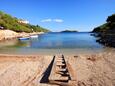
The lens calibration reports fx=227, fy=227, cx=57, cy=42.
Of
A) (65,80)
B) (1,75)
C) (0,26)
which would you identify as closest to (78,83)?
(65,80)

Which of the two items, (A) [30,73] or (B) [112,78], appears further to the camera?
(A) [30,73]

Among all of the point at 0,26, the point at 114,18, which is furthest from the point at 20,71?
the point at 0,26

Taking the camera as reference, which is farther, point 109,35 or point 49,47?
point 109,35

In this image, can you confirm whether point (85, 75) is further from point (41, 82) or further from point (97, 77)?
point (41, 82)

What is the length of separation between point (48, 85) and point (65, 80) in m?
1.08

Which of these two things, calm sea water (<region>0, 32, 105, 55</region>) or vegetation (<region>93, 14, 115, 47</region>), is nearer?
calm sea water (<region>0, 32, 105, 55</region>)

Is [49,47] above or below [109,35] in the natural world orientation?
below

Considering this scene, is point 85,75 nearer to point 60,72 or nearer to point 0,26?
point 60,72

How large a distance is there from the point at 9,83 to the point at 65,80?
3253 mm

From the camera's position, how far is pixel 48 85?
12203 mm

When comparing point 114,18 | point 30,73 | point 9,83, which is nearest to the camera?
point 9,83

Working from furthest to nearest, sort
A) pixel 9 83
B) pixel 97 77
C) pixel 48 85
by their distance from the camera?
pixel 97 77, pixel 9 83, pixel 48 85

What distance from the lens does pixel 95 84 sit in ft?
40.4

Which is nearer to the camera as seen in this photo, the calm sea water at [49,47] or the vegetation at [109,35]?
the calm sea water at [49,47]
